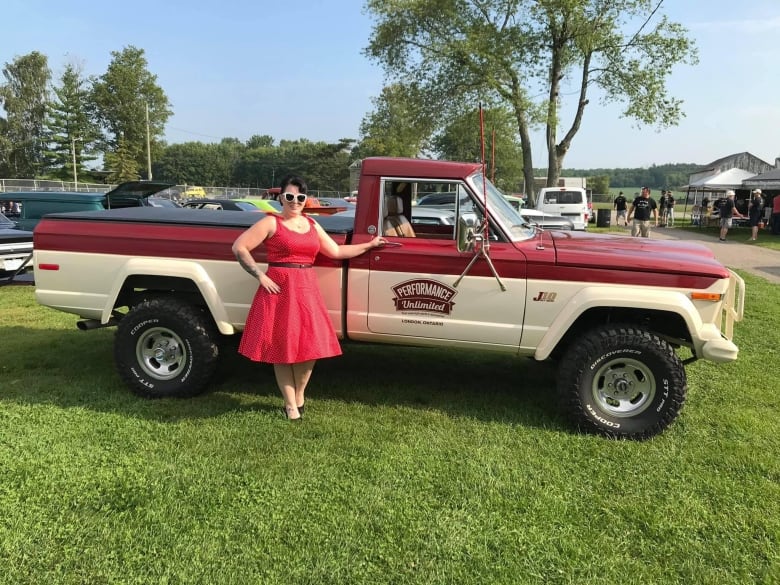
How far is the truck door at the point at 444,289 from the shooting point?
414cm

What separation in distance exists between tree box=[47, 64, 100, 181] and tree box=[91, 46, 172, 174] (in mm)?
3207

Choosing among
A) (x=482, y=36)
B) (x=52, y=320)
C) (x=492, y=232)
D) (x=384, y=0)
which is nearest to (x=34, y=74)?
(x=384, y=0)

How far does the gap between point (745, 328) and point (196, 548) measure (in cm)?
707

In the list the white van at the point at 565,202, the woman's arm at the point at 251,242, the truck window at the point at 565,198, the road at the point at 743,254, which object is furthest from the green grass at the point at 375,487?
the truck window at the point at 565,198

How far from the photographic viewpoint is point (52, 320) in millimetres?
7328

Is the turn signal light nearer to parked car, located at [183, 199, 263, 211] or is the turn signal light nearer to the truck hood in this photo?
the truck hood

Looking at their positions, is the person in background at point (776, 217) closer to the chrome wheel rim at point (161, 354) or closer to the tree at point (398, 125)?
the tree at point (398, 125)

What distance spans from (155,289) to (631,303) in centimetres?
376

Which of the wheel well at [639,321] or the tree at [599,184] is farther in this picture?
the tree at [599,184]

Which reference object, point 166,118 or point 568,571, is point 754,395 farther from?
point 166,118

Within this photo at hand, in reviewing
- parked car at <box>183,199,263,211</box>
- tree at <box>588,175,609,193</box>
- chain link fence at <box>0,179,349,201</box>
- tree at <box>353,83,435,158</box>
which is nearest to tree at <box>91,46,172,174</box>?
chain link fence at <box>0,179,349,201</box>

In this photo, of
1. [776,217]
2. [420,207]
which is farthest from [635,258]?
[776,217]

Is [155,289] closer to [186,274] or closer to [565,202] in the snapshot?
[186,274]

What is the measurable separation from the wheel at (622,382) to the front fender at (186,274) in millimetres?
2661
